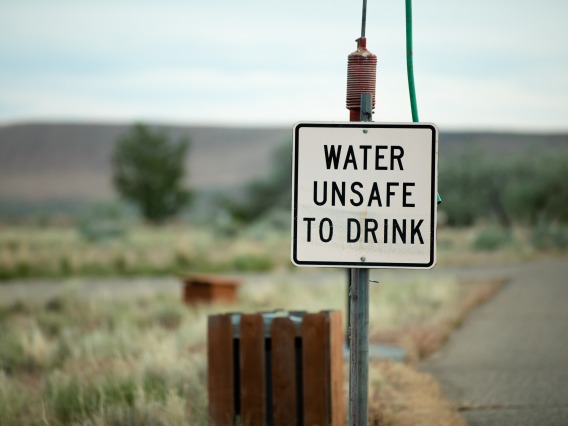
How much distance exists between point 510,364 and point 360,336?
5997 mm

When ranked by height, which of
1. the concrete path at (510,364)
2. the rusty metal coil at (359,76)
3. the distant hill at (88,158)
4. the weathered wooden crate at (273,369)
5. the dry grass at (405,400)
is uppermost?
the distant hill at (88,158)

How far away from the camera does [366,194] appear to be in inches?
193

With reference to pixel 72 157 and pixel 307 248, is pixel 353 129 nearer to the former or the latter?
pixel 307 248

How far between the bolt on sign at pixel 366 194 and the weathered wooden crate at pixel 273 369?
1673mm

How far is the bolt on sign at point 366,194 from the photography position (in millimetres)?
4887

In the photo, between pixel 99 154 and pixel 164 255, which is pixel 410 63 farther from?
pixel 99 154

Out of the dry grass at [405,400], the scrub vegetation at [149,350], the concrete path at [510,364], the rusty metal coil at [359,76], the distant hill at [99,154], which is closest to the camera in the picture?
the rusty metal coil at [359,76]

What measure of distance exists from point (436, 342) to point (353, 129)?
735 centimetres

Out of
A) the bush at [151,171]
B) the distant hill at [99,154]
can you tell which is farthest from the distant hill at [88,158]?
the bush at [151,171]

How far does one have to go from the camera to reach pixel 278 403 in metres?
6.50

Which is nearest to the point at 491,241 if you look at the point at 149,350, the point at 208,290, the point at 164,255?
the point at 164,255

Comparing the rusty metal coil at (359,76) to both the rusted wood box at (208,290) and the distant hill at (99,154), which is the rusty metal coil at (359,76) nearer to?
the rusted wood box at (208,290)

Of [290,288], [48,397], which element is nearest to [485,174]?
[290,288]

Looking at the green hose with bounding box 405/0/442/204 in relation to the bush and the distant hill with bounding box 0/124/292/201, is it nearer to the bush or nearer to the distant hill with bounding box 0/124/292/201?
the bush
